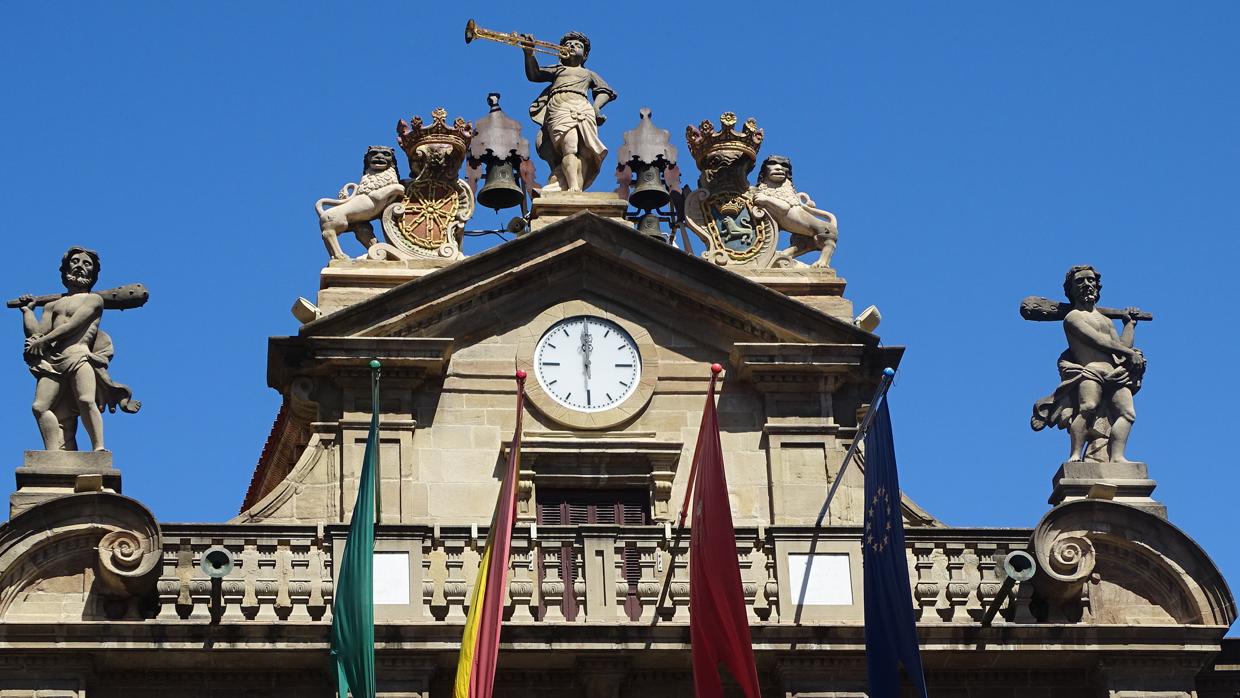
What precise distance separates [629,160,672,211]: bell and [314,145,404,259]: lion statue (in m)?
3.21

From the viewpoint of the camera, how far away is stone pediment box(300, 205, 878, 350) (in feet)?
148

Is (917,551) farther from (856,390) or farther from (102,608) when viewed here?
(102,608)

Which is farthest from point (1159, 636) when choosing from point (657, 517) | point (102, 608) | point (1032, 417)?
point (102, 608)

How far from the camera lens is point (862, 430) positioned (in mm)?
42438

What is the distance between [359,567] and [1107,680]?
9.17 metres

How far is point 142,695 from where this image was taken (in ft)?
136

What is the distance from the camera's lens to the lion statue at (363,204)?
4628 centimetres

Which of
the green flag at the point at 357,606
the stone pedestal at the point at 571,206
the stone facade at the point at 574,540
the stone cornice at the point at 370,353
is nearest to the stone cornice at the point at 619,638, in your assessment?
the stone facade at the point at 574,540

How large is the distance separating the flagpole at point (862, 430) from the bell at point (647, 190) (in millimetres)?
4319

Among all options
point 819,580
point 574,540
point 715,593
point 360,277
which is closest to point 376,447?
point 574,540

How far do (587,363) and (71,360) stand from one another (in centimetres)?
661

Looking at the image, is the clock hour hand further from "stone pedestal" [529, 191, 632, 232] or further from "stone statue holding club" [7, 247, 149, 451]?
"stone statue holding club" [7, 247, 149, 451]

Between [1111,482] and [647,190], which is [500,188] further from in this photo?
[1111,482]

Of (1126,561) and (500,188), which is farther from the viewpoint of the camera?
(500,188)
